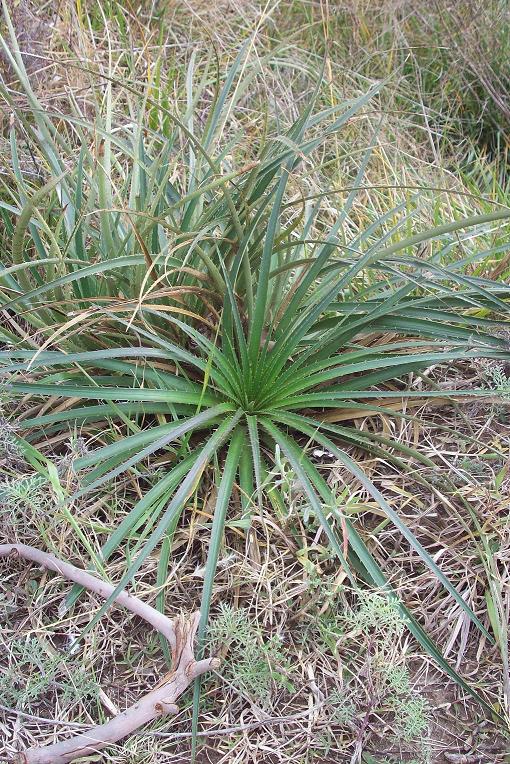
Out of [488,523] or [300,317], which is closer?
[488,523]

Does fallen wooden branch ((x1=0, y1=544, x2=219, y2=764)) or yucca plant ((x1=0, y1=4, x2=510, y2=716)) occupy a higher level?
yucca plant ((x1=0, y1=4, x2=510, y2=716))

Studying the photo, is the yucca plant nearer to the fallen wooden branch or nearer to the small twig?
the small twig

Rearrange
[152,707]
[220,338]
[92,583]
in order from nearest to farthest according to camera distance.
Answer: [152,707] → [92,583] → [220,338]

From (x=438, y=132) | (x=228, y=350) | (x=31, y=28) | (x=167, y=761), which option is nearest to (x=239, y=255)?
(x=228, y=350)

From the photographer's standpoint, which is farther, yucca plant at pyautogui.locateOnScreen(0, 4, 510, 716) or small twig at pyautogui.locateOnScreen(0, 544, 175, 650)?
yucca plant at pyautogui.locateOnScreen(0, 4, 510, 716)

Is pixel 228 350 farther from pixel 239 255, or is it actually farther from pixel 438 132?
pixel 438 132

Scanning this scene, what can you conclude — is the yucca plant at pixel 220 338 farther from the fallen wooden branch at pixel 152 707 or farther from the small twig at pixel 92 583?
the fallen wooden branch at pixel 152 707

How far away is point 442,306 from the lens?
2016mm

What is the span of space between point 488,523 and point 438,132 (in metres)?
2.06

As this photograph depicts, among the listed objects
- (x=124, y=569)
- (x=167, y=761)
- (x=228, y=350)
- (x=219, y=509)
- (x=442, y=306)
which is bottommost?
(x=167, y=761)

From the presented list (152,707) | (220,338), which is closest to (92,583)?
(152,707)

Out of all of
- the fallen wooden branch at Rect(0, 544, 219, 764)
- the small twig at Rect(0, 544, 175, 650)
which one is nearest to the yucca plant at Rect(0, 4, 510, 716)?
the small twig at Rect(0, 544, 175, 650)

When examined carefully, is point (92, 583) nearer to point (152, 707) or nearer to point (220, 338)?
point (152, 707)

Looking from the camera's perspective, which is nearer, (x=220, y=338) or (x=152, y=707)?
(x=152, y=707)
